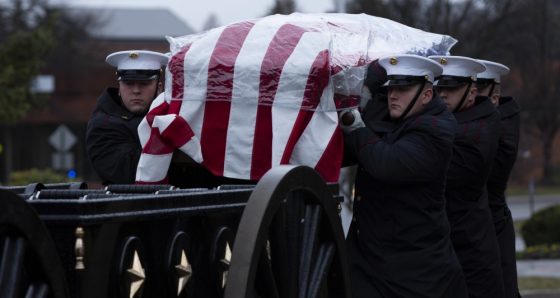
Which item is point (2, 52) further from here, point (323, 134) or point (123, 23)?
point (123, 23)

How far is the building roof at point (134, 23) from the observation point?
54156mm

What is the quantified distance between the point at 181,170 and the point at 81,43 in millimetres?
44415

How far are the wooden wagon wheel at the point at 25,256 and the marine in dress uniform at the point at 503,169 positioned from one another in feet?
12.9

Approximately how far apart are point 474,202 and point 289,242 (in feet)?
6.87

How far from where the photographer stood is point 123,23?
62094mm

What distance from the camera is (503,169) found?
22.2ft

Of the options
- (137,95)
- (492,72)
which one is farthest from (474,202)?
(137,95)

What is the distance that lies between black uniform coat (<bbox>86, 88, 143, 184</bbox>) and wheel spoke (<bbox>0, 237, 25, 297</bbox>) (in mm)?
2476

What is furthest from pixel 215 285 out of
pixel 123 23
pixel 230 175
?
pixel 123 23

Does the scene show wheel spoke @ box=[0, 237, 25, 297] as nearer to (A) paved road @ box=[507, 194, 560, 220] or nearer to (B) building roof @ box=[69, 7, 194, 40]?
(A) paved road @ box=[507, 194, 560, 220]

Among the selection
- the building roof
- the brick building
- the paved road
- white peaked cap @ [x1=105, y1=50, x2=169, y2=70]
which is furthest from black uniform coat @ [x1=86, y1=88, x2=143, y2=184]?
the building roof

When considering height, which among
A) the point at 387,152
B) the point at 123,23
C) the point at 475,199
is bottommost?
the point at 123,23

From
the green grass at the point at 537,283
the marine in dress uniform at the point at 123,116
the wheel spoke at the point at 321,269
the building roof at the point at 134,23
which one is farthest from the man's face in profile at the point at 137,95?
the building roof at the point at 134,23

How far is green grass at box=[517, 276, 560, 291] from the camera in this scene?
480 inches
